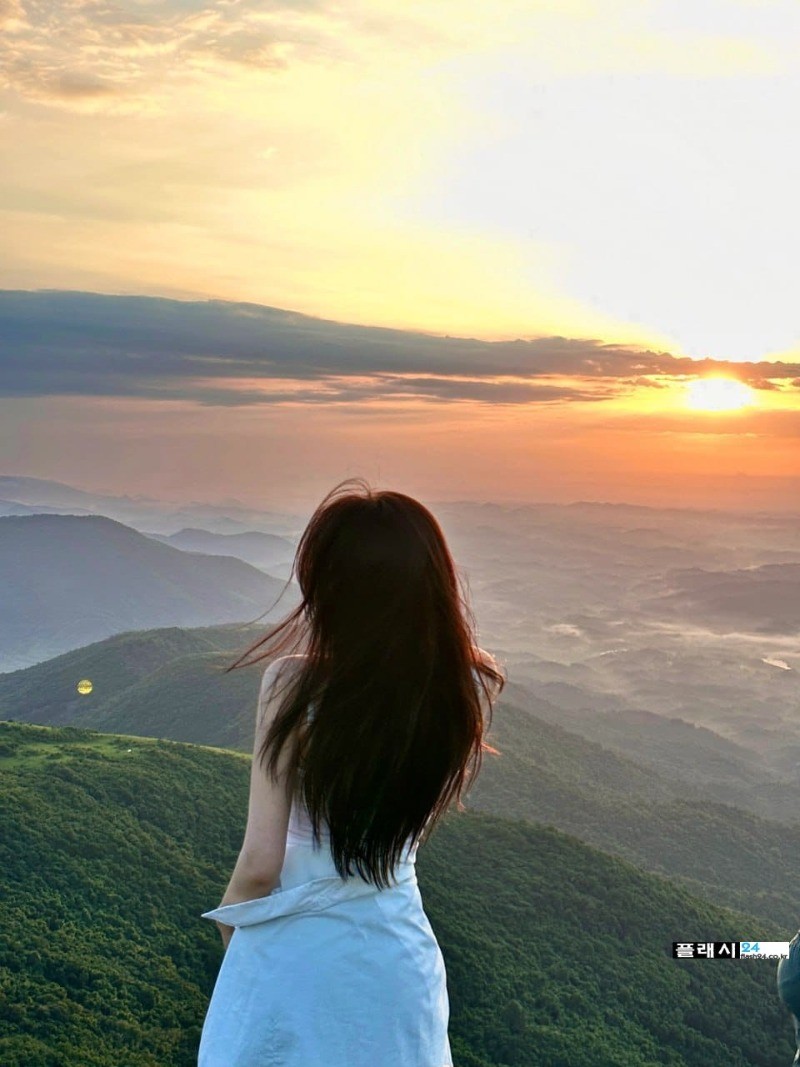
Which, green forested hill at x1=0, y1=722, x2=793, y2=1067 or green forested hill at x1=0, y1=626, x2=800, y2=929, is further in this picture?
green forested hill at x1=0, y1=626, x2=800, y2=929

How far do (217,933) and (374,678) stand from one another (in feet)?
126

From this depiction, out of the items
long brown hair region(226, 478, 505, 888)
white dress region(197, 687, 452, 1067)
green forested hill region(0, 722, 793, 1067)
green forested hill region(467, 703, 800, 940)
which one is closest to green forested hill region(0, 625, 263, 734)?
green forested hill region(467, 703, 800, 940)

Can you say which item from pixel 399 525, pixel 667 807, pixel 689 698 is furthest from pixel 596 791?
pixel 689 698

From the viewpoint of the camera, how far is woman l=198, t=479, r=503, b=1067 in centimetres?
303

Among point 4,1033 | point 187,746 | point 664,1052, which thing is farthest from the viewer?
point 187,746

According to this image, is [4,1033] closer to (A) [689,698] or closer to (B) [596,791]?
(B) [596,791]

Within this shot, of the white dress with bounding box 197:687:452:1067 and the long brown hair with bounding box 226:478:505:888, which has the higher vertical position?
the long brown hair with bounding box 226:478:505:888

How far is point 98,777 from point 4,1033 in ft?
69.6

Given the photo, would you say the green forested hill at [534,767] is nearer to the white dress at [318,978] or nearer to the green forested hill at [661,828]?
the green forested hill at [661,828]

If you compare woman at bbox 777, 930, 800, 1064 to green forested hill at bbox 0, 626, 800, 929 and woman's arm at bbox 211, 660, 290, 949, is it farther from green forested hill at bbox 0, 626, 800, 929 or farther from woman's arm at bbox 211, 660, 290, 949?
green forested hill at bbox 0, 626, 800, 929

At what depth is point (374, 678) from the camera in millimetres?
3076

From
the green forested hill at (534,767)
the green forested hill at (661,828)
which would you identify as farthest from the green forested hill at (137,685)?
the green forested hill at (661,828)

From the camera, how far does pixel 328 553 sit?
3.15 m

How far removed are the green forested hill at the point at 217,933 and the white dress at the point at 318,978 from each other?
28.0 meters
